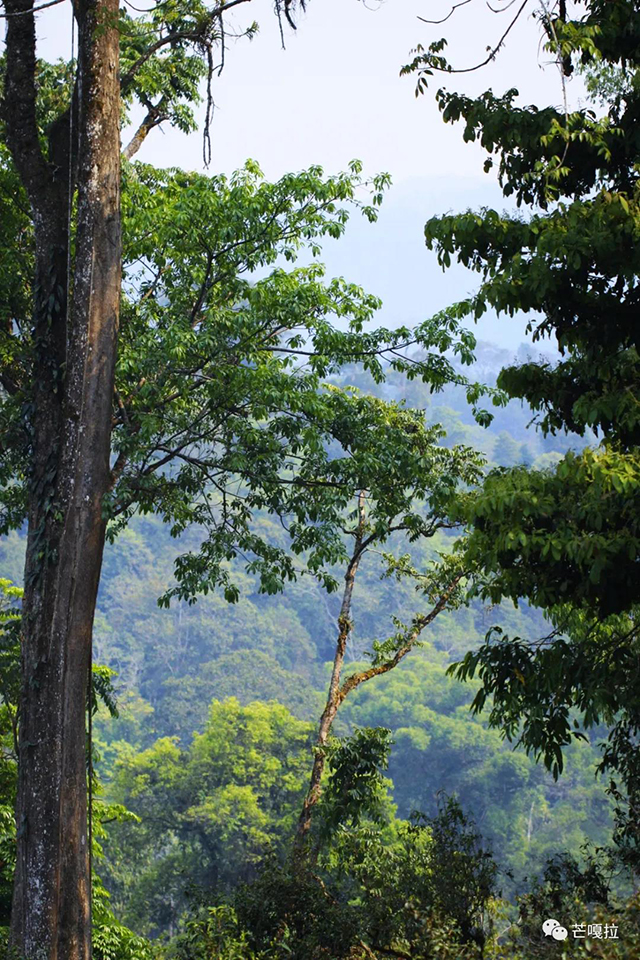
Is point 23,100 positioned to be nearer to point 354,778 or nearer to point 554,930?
point 554,930

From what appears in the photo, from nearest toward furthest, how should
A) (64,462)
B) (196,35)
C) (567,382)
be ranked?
(567,382)
(64,462)
(196,35)

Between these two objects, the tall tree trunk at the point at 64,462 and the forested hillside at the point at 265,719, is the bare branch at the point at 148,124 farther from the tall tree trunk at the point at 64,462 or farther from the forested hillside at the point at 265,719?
the forested hillside at the point at 265,719

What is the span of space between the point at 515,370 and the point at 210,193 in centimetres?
379

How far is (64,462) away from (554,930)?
3831 mm

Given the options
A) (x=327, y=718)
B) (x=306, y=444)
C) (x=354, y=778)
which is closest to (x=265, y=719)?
(x=327, y=718)

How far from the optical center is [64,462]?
20.7ft

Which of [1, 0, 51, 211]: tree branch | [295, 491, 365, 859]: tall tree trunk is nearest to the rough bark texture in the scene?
[295, 491, 365, 859]: tall tree trunk

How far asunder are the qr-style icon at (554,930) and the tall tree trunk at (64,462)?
108 inches

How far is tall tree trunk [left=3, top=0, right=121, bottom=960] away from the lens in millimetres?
5832

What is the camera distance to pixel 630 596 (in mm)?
4730

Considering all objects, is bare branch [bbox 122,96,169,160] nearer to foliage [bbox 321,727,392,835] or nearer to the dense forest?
the dense forest

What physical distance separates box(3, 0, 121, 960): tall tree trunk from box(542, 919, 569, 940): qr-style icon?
275cm

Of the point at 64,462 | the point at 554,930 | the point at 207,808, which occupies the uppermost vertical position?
the point at 207,808

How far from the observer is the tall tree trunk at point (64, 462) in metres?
5.83
